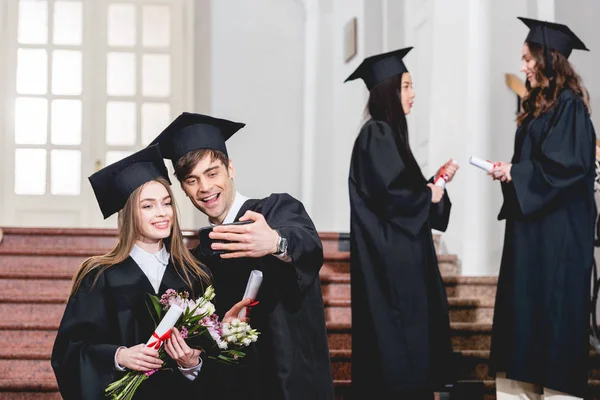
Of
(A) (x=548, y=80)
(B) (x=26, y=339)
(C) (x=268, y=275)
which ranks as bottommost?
(B) (x=26, y=339)

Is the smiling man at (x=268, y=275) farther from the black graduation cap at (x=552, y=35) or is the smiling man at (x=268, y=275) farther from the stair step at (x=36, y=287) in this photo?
the stair step at (x=36, y=287)

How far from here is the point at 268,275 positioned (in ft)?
8.20

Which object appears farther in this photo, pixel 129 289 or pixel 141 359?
pixel 129 289

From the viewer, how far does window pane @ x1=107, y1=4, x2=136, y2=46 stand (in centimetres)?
847

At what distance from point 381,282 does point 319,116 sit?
489 cm

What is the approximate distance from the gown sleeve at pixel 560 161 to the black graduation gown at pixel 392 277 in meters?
0.43

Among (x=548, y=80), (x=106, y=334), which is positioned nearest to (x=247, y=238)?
(x=106, y=334)

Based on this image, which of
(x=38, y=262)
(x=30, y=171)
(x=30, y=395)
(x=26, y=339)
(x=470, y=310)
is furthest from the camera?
(x=30, y=171)

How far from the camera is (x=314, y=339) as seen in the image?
8.41 feet

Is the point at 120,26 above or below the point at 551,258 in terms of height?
above

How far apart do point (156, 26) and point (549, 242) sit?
219 inches

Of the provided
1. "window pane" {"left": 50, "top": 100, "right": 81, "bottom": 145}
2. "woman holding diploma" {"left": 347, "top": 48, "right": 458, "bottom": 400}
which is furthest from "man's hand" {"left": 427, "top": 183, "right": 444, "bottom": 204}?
"window pane" {"left": 50, "top": 100, "right": 81, "bottom": 145}

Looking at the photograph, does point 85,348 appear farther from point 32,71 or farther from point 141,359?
point 32,71

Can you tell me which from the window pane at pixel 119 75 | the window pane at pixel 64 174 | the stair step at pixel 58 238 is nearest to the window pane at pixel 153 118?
the window pane at pixel 119 75
